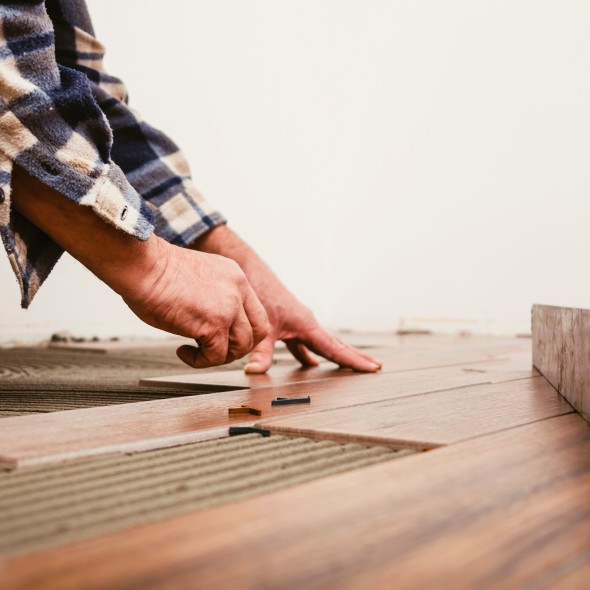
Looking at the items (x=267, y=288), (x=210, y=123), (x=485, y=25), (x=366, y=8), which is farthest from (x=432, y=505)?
(x=366, y=8)

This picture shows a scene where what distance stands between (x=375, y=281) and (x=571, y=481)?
3.03 meters

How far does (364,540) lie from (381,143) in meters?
3.21

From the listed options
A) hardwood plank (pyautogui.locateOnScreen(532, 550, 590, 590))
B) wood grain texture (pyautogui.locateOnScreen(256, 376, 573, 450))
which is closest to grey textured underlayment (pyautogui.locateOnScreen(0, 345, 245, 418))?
wood grain texture (pyautogui.locateOnScreen(256, 376, 573, 450))

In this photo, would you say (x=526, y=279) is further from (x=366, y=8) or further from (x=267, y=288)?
(x=267, y=288)

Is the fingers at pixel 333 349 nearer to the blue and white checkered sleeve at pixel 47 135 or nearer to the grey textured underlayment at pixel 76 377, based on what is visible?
the grey textured underlayment at pixel 76 377

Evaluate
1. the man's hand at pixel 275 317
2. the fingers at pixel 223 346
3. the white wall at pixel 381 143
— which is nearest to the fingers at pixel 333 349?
the man's hand at pixel 275 317

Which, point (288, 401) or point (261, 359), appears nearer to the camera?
point (288, 401)

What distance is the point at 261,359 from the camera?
122cm

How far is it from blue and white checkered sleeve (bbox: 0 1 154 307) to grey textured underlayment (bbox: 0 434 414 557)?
1.00 ft

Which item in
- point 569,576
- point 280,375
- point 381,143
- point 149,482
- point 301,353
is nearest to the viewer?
point 569,576

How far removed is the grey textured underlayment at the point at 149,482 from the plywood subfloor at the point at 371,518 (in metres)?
0.02

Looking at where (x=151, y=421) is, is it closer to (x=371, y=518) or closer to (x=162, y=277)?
(x=162, y=277)

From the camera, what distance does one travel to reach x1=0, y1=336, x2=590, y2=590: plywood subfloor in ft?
0.92

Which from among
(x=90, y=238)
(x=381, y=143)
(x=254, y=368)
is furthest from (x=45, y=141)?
(x=381, y=143)
